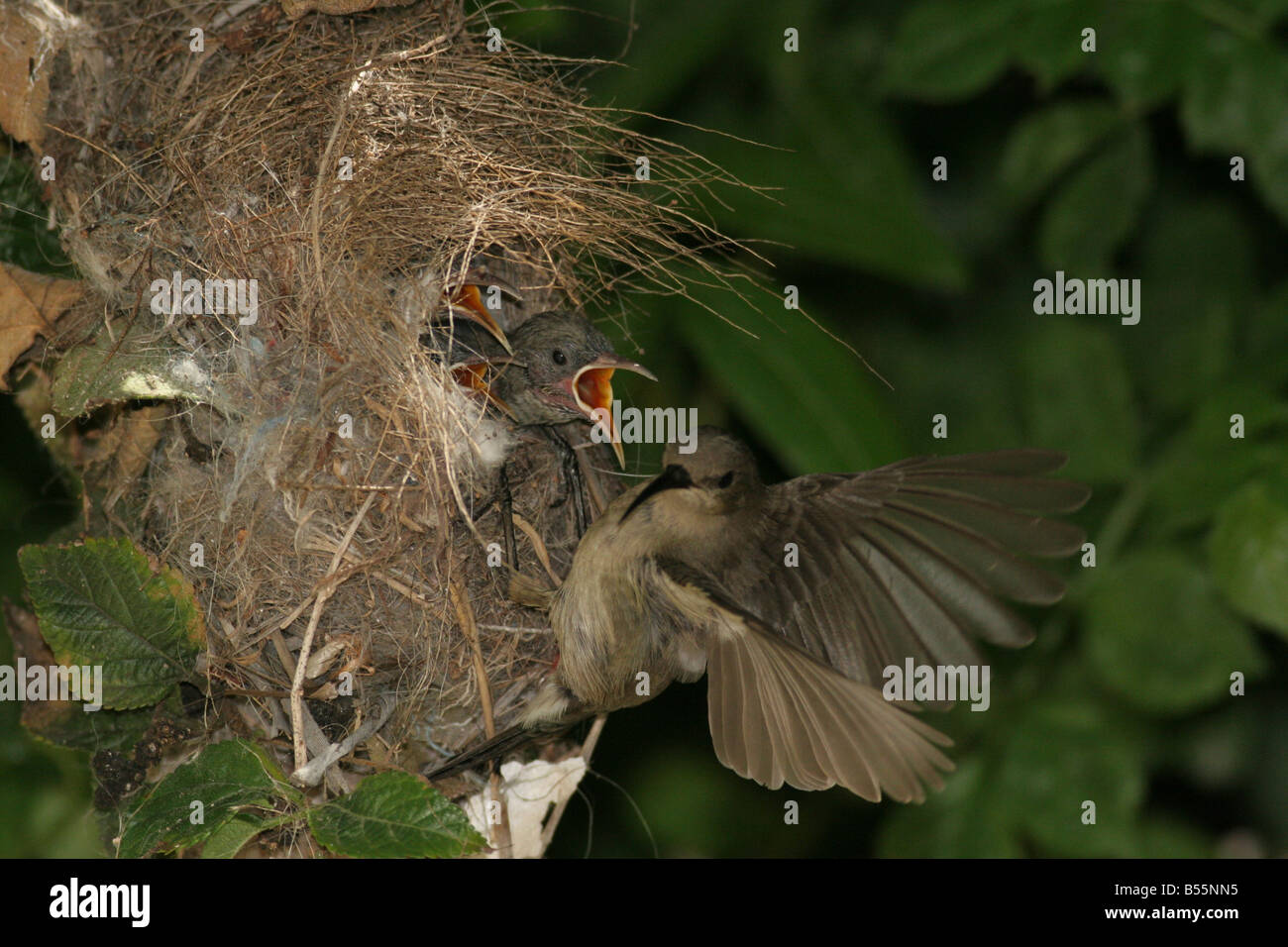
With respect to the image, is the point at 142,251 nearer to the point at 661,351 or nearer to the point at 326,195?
the point at 326,195

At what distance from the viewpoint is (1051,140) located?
3.22 m

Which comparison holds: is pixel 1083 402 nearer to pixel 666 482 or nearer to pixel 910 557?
pixel 910 557

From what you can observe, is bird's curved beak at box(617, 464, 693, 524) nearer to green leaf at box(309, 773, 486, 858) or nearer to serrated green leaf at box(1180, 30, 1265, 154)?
green leaf at box(309, 773, 486, 858)

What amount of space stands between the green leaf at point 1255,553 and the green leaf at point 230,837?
2.02 m

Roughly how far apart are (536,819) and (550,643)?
352mm

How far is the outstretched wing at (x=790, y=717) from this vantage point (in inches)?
75.9

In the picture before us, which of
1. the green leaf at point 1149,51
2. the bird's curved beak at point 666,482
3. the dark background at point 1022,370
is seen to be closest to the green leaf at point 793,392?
the dark background at point 1022,370

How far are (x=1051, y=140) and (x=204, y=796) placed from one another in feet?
8.43

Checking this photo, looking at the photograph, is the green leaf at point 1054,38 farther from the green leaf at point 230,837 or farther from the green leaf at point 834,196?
the green leaf at point 230,837

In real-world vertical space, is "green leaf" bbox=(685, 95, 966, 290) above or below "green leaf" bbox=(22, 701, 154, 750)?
above

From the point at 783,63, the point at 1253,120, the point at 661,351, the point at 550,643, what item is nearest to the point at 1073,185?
the point at 1253,120

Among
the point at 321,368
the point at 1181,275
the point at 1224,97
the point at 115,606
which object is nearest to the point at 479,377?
the point at 321,368

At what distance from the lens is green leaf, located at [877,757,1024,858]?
2.89 meters

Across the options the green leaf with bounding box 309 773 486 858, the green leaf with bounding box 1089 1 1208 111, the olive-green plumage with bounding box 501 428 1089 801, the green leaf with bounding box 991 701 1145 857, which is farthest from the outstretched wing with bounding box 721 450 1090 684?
the green leaf with bounding box 1089 1 1208 111
